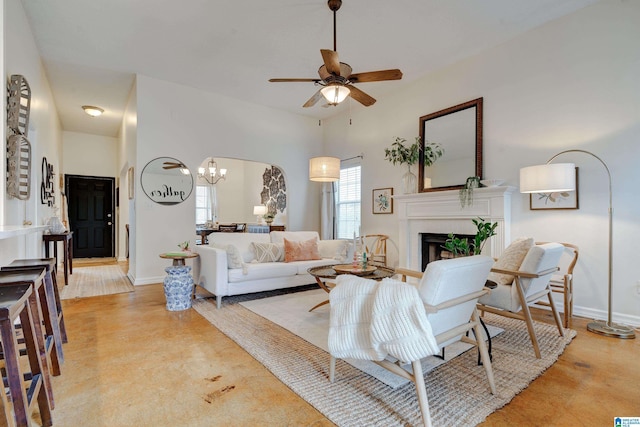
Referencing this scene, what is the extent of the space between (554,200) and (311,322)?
9.82 ft

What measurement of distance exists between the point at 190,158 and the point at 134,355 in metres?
3.60

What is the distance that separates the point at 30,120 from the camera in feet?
11.2

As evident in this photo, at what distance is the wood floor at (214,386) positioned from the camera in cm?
164

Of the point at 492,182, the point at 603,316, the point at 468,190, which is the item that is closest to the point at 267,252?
the point at 468,190

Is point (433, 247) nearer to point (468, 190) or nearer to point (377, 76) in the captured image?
point (468, 190)

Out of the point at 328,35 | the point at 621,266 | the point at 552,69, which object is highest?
the point at 328,35

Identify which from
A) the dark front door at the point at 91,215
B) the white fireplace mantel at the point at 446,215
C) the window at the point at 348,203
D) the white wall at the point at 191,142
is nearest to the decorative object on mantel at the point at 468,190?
the white fireplace mantel at the point at 446,215

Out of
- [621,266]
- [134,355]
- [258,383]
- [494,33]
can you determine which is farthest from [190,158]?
[621,266]

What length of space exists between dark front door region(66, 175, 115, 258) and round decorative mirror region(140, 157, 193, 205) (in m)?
4.15

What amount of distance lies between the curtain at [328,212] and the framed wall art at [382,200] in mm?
1124

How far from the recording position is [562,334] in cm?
267

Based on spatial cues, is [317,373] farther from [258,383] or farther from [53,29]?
[53,29]

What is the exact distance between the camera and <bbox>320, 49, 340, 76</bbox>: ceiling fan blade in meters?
2.49

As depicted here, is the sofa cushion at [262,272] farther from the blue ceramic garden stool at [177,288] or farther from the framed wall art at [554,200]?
the framed wall art at [554,200]
